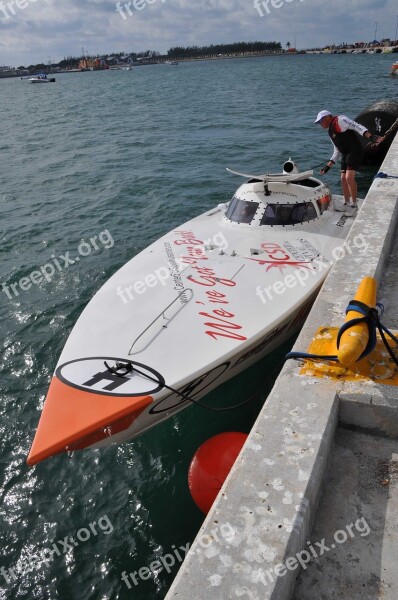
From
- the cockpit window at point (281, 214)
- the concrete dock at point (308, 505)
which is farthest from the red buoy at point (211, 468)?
the cockpit window at point (281, 214)

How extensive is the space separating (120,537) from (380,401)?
10.8ft

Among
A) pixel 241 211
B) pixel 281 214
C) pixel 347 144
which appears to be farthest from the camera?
pixel 347 144

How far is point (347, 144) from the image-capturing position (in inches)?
349

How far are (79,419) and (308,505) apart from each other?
9.27ft

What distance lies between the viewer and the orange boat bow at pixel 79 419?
4.50 meters

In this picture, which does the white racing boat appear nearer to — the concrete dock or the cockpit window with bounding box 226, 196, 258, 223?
the cockpit window with bounding box 226, 196, 258, 223

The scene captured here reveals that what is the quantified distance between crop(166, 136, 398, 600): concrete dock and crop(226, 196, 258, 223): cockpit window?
16.5 ft

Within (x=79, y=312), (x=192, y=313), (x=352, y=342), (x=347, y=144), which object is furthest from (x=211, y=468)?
(x=347, y=144)

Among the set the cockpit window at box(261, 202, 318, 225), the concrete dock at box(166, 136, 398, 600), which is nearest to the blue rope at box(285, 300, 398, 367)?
the concrete dock at box(166, 136, 398, 600)

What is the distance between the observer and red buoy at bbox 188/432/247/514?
4512 mm

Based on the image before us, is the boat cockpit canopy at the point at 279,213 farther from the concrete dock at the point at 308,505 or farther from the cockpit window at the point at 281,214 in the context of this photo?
the concrete dock at the point at 308,505

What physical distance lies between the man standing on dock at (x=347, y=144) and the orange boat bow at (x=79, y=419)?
20.1 ft

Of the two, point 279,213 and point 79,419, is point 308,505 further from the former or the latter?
point 279,213

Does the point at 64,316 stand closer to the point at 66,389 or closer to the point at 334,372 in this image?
the point at 66,389
